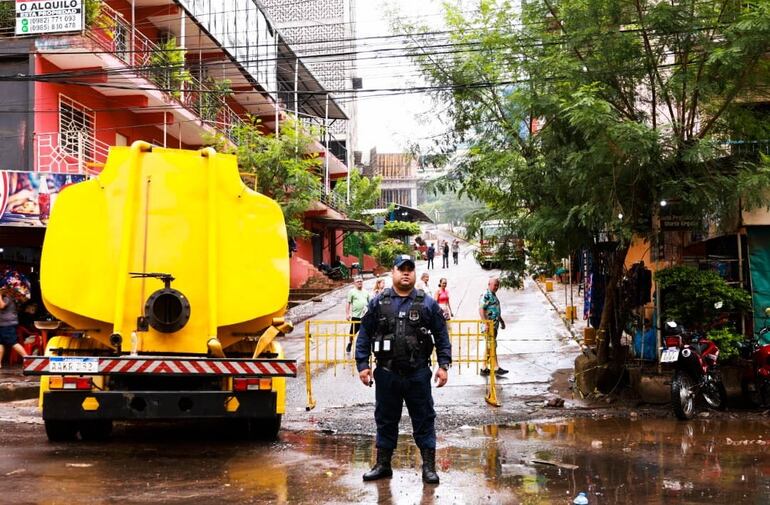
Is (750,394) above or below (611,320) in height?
below

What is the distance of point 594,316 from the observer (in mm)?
16062

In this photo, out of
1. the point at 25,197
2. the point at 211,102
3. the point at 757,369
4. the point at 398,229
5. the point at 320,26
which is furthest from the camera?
the point at 320,26

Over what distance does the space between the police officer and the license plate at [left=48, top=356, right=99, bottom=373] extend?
261cm

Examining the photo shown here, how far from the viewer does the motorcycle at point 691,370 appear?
988cm

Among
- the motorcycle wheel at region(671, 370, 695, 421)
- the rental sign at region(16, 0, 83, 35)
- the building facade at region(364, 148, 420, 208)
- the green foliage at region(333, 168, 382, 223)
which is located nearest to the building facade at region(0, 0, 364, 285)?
the rental sign at region(16, 0, 83, 35)

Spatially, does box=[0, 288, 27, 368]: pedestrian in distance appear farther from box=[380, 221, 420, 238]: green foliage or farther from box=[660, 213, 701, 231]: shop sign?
box=[380, 221, 420, 238]: green foliage

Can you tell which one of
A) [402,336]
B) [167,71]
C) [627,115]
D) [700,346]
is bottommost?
[700,346]

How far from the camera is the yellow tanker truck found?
7.55 m

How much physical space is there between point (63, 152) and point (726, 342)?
15319 millimetres

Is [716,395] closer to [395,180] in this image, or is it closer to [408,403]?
[408,403]

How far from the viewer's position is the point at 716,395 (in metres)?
10.5

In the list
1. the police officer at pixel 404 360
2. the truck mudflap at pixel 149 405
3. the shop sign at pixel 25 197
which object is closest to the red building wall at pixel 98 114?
the shop sign at pixel 25 197

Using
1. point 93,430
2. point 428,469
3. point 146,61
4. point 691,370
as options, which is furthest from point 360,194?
point 428,469

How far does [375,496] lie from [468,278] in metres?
30.2
